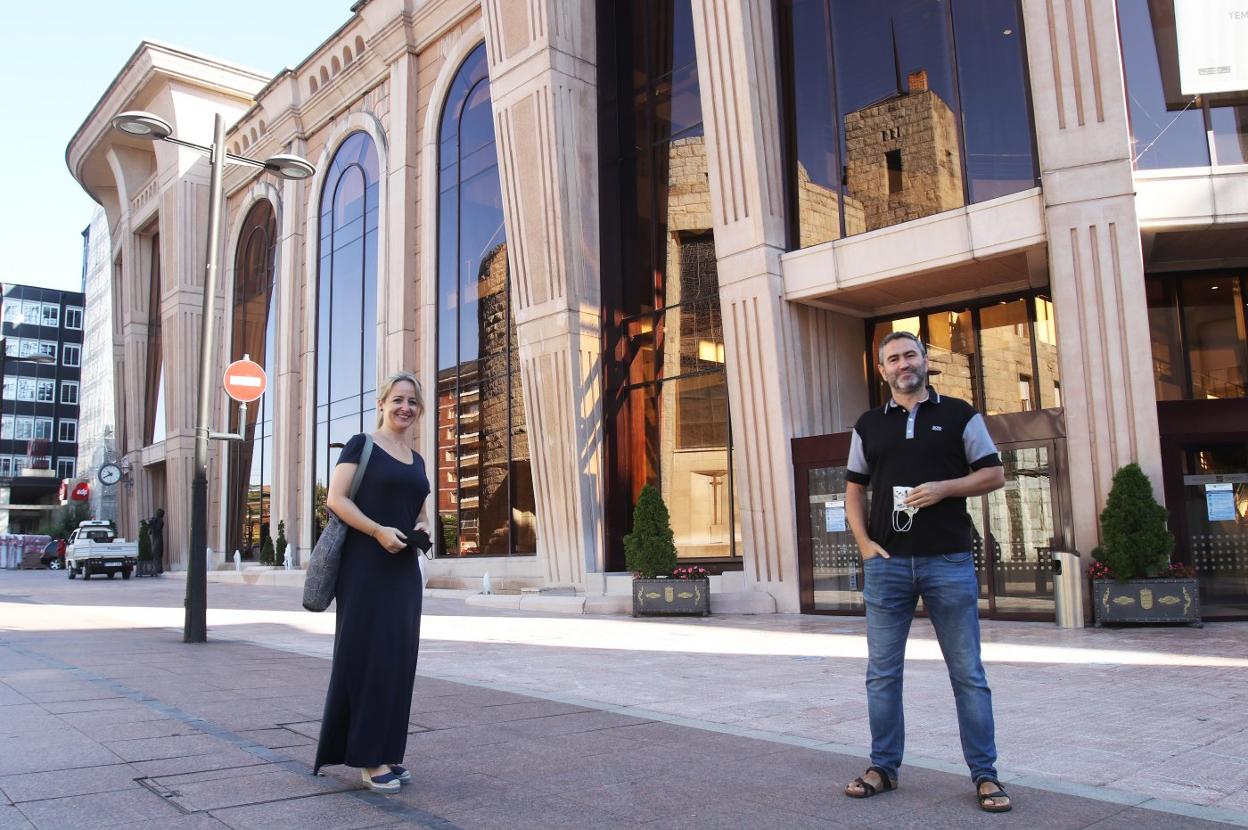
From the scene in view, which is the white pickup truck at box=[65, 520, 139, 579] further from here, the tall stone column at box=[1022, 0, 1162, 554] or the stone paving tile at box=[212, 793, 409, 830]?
the stone paving tile at box=[212, 793, 409, 830]

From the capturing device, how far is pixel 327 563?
460cm

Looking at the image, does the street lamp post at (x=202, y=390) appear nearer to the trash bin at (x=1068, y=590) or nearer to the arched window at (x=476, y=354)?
the arched window at (x=476, y=354)

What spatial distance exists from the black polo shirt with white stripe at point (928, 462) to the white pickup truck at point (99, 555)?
37.8 meters

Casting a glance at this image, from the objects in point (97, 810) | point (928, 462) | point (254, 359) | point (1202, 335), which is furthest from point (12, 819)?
point (254, 359)

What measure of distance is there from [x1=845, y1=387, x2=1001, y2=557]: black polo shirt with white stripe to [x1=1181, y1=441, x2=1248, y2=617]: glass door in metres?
11.0

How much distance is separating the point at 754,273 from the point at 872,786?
12658 millimetres

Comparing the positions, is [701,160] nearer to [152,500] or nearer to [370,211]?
[370,211]

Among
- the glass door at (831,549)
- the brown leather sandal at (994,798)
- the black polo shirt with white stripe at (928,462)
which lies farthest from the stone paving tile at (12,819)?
the glass door at (831,549)

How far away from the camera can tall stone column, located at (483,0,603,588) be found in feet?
64.5

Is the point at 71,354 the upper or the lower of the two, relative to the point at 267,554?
upper

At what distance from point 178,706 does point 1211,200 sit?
1349cm

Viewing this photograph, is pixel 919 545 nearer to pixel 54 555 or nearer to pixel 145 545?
pixel 145 545

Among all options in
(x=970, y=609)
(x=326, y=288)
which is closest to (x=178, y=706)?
(x=970, y=609)

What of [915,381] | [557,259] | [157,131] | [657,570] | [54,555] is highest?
[557,259]
